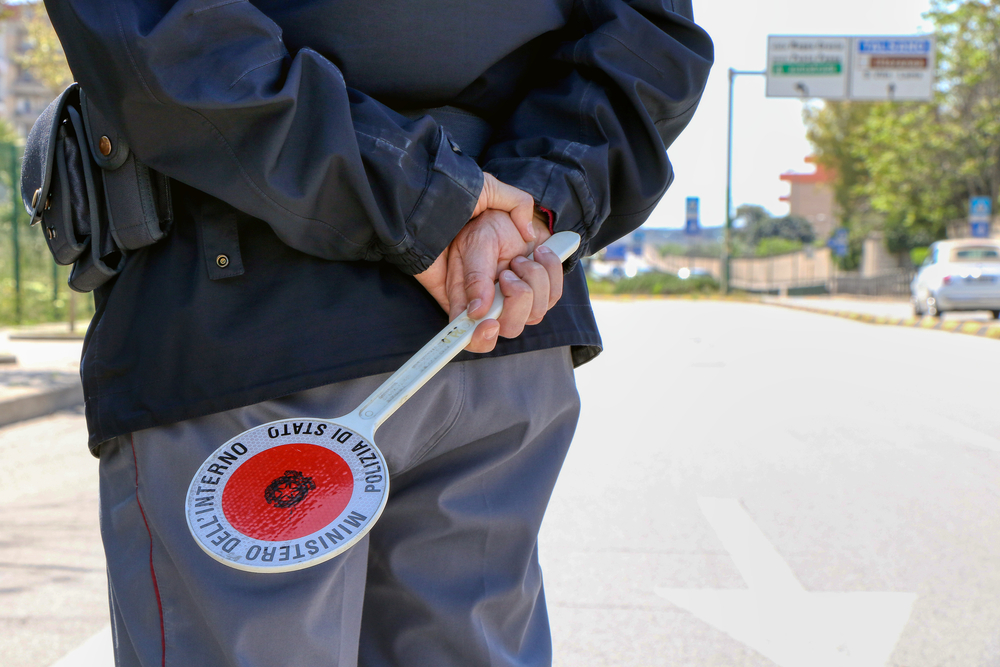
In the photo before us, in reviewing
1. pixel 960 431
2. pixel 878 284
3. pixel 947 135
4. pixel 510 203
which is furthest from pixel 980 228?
pixel 510 203

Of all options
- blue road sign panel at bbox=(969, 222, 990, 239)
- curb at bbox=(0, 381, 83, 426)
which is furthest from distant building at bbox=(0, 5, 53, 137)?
curb at bbox=(0, 381, 83, 426)

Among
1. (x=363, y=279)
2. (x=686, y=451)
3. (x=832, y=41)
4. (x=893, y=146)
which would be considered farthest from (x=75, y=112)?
(x=893, y=146)

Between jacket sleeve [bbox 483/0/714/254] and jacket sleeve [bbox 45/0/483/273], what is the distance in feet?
0.56

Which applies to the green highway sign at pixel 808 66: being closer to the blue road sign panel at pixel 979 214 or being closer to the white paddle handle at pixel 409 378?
the blue road sign panel at pixel 979 214

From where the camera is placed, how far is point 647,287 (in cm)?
3098

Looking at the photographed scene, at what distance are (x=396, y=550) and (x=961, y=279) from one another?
17421mm

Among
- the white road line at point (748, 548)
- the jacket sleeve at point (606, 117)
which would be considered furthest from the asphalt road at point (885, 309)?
the jacket sleeve at point (606, 117)

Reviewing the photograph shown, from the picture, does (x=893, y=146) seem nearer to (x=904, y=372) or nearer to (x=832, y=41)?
(x=832, y=41)

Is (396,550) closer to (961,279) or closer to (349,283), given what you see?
(349,283)

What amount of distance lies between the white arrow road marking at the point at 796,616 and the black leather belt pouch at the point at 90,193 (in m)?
2.07

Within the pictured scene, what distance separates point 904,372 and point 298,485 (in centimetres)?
833

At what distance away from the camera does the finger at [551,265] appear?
1126 mm

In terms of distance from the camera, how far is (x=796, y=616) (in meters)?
2.76

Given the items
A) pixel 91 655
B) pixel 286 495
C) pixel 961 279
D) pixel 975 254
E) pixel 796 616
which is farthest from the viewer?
pixel 975 254
